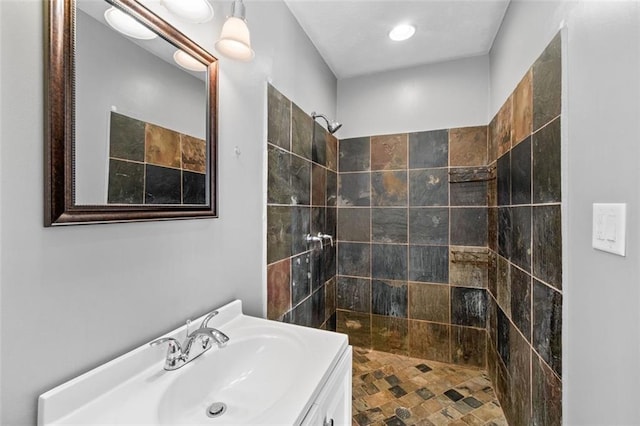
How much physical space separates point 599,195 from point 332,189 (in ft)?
5.76

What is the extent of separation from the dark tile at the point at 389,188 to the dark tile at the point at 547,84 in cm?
113

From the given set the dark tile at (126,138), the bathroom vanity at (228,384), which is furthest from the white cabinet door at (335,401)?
the dark tile at (126,138)

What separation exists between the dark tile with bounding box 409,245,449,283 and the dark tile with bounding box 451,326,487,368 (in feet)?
1.36

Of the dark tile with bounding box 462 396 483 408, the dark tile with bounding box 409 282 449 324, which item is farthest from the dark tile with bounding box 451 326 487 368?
the dark tile with bounding box 462 396 483 408

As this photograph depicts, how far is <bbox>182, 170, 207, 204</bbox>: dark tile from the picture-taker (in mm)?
994

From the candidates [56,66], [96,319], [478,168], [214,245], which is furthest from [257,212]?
[478,168]

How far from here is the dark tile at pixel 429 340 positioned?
225cm

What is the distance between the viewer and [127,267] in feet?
2.65

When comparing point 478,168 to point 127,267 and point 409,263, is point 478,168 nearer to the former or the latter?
point 409,263

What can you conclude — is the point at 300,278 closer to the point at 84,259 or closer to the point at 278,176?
the point at 278,176

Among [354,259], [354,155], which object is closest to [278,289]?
[354,259]

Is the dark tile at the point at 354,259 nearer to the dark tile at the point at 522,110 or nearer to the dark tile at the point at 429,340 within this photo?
the dark tile at the point at 429,340

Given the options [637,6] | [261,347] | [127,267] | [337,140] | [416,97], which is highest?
[416,97]

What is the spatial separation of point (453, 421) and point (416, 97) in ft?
7.44
